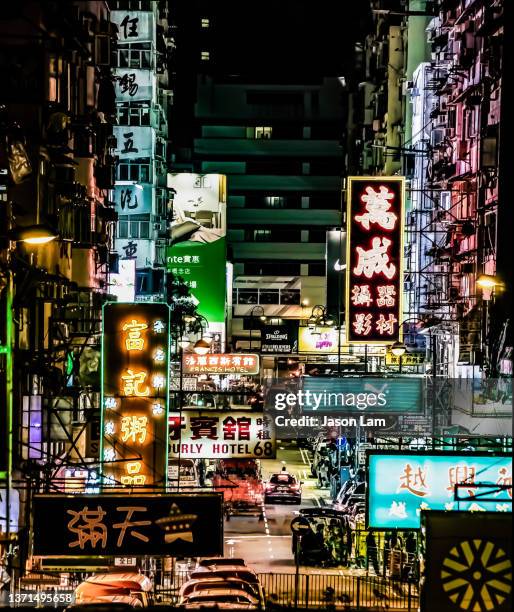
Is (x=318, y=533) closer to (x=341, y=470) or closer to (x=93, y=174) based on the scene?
(x=341, y=470)

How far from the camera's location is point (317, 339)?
54031 mm

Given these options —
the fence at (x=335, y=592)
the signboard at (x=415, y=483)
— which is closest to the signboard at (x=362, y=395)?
the signboard at (x=415, y=483)

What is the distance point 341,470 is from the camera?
4366 centimetres

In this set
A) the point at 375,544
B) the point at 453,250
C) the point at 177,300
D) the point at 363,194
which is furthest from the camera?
the point at 177,300

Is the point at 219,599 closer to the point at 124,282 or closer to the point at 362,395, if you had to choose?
the point at 362,395

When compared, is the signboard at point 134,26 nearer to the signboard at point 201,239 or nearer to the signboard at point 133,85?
the signboard at point 133,85

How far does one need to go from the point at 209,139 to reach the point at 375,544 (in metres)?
80.3

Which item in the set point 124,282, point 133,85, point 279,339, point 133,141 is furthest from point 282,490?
point 133,85

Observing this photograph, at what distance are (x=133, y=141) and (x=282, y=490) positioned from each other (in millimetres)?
19918

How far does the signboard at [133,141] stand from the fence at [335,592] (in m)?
29.4

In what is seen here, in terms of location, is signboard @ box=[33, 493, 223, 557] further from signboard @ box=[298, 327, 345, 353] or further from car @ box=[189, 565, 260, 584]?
signboard @ box=[298, 327, 345, 353]

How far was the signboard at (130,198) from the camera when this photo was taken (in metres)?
53.5

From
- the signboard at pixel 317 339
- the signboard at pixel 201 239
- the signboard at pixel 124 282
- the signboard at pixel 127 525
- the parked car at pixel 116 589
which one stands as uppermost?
the signboard at pixel 201 239

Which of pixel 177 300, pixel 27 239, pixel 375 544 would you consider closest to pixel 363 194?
pixel 375 544
